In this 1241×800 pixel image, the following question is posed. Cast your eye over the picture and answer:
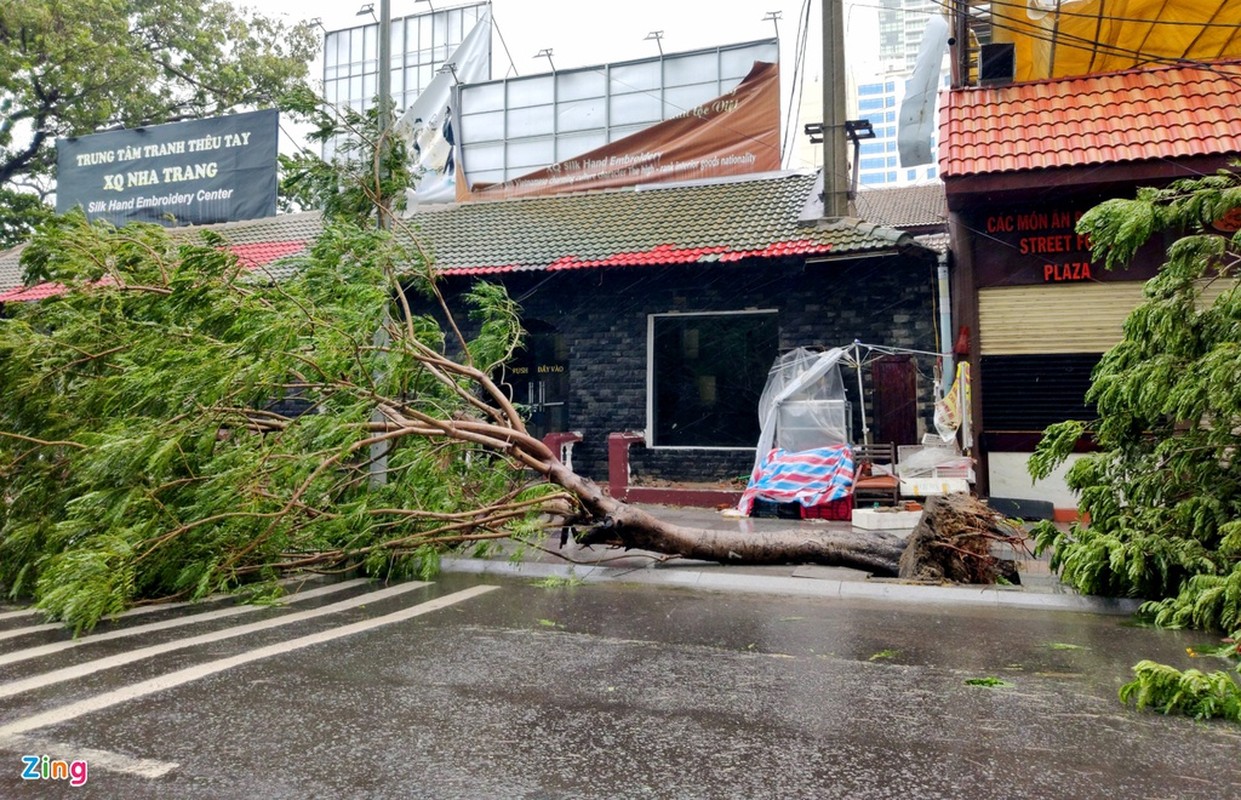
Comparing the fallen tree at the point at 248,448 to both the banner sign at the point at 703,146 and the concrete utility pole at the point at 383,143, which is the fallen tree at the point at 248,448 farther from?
the banner sign at the point at 703,146

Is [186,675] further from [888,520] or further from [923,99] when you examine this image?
[923,99]

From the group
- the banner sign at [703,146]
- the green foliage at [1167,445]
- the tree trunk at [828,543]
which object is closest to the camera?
the green foliage at [1167,445]

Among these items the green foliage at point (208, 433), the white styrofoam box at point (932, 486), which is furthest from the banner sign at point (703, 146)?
the green foliage at point (208, 433)

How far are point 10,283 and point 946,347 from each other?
63.8 ft

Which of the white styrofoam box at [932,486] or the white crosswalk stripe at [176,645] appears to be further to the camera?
the white styrofoam box at [932,486]

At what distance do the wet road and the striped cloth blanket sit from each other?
4.37m

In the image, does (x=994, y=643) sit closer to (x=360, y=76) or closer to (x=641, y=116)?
(x=641, y=116)

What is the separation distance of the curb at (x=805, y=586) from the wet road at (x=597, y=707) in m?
0.43

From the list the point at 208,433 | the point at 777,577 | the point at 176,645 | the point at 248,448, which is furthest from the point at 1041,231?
the point at 176,645

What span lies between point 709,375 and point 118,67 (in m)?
20.0

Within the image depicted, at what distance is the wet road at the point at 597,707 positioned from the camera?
332 centimetres

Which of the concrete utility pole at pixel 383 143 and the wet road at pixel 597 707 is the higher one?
the concrete utility pole at pixel 383 143

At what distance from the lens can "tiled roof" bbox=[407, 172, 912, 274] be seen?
12945mm

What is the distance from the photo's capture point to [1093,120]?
412 inches
